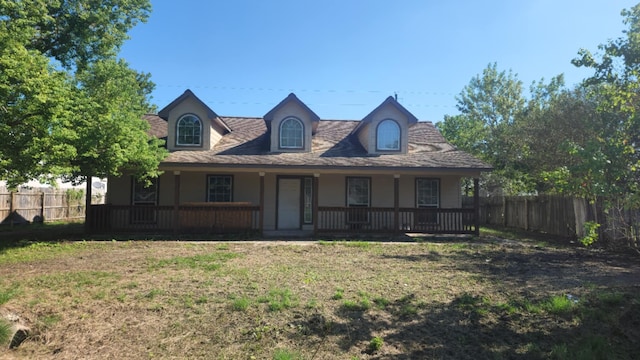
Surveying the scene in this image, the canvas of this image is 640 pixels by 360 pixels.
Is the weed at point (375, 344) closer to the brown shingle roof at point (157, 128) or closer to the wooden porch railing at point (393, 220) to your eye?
the wooden porch railing at point (393, 220)

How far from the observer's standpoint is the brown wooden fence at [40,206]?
17638 mm

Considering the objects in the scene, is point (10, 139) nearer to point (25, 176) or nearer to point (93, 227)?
point (25, 176)

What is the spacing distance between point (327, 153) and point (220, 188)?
15.7ft

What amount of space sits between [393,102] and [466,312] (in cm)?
1150

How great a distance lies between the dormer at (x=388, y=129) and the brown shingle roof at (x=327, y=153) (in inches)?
16.7

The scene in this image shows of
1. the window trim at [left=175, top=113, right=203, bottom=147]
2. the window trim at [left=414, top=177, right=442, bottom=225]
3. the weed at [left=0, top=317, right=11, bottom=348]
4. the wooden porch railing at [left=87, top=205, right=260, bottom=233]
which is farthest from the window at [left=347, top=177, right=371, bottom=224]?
the weed at [left=0, top=317, right=11, bottom=348]

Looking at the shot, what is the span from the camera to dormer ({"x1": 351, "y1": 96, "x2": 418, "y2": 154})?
16.0 m

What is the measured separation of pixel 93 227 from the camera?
14.6m

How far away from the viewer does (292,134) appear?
15.9 metres

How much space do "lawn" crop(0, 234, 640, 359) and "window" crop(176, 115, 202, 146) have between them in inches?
275

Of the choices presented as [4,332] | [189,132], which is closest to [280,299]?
[4,332]

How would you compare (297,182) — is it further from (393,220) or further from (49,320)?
(49,320)

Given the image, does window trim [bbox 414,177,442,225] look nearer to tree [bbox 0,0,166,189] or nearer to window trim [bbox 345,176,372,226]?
window trim [bbox 345,176,372,226]

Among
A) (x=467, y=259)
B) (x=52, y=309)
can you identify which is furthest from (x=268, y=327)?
(x=467, y=259)
